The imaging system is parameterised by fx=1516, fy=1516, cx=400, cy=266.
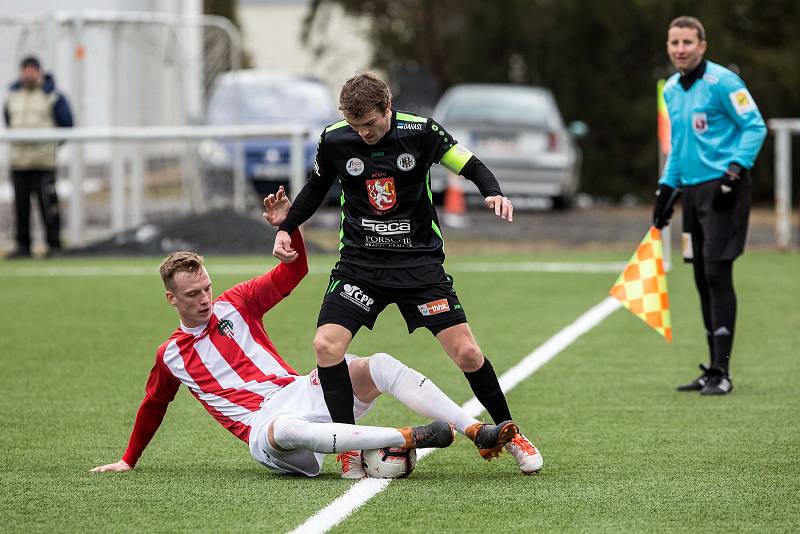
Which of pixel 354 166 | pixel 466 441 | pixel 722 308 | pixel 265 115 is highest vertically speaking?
pixel 354 166

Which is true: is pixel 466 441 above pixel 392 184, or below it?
below

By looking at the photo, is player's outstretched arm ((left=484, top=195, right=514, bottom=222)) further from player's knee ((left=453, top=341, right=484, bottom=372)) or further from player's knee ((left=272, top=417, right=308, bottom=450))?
player's knee ((left=272, top=417, right=308, bottom=450))

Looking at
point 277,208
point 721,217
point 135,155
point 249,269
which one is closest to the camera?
point 277,208

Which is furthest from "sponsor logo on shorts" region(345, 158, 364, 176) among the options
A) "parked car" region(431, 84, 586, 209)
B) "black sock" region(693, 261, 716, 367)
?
"parked car" region(431, 84, 586, 209)

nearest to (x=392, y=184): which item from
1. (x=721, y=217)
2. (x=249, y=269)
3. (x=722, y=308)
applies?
(x=721, y=217)

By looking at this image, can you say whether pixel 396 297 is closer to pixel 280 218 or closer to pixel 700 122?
pixel 280 218

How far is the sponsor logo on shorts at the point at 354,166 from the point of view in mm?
6121

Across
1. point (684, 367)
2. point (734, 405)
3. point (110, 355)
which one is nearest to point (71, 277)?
point (110, 355)

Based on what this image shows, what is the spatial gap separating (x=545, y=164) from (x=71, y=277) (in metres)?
7.98

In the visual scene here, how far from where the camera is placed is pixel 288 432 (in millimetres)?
5777

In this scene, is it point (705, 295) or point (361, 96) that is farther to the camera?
point (705, 295)

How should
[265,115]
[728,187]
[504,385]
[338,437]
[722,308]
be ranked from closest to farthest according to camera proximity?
[338,437]
[728,187]
[722,308]
[504,385]
[265,115]

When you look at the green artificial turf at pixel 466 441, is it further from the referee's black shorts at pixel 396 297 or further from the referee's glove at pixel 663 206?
the referee's glove at pixel 663 206

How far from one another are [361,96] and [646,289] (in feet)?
10.1
